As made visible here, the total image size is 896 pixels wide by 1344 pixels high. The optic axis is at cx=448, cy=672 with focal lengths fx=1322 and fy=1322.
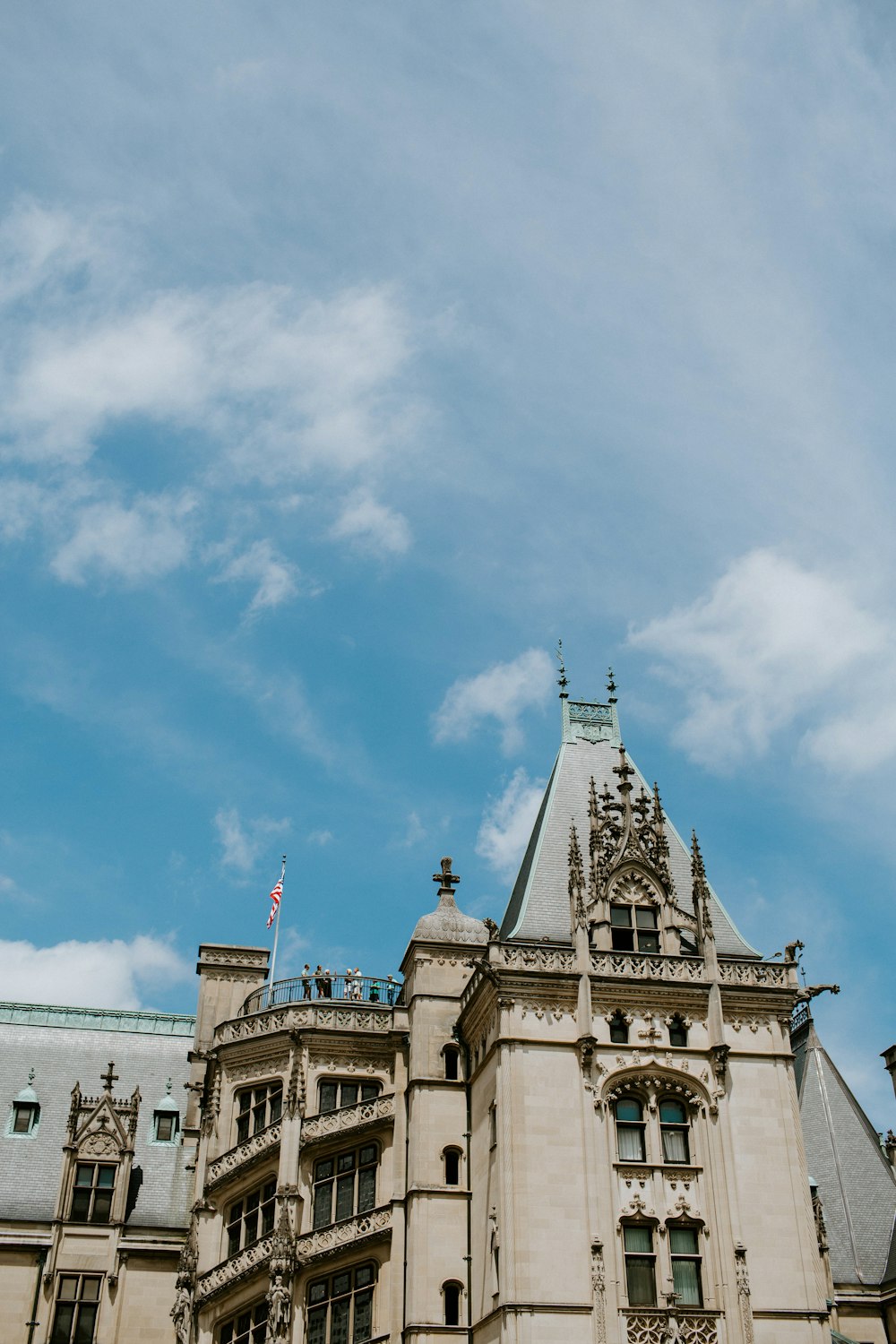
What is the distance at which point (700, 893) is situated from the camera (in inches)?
1490

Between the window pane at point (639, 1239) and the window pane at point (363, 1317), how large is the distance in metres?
7.42

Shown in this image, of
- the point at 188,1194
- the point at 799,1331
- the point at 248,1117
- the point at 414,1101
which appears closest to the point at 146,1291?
the point at 188,1194

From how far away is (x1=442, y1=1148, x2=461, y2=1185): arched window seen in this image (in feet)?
120

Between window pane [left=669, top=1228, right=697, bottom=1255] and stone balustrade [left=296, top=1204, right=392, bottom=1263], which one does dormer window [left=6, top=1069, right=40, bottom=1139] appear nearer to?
stone balustrade [left=296, top=1204, right=392, bottom=1263]

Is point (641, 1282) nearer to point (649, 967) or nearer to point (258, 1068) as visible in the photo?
point (649, 967)

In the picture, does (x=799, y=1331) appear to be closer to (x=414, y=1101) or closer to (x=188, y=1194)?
(x=414, y=1101)

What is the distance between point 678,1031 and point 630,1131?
117 inches

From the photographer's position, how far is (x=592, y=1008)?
35.2m

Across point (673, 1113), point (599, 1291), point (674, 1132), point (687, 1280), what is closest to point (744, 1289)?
point (687, 1280)

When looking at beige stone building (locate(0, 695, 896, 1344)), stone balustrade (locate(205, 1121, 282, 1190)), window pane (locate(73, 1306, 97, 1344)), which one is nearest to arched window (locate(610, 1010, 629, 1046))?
beige stone building (locate(0, 695, 896, 1344))

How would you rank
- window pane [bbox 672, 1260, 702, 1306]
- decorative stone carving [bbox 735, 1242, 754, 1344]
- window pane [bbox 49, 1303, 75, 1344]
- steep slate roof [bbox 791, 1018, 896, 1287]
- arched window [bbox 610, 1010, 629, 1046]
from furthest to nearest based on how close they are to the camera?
steep slate roof [bbox 791, 1018, 896, 1287] < window pane [bbox 49, 1303, 75, 1344] < arched window [bbox 610, 1010, 629, 1046] < window pane [bbox 672, 1260, 702, 1306] < decorative stone carving [bbox 735, 1242, 754, 1344]

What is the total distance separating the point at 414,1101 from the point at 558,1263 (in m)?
7.03

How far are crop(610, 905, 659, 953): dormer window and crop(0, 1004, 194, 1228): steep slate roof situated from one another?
52.3 ft

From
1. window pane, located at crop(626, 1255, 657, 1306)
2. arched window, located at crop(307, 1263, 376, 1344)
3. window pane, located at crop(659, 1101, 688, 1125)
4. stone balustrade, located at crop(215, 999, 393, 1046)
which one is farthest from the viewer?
stone balustrade, located at crop(215, 999, 393, 1046)
